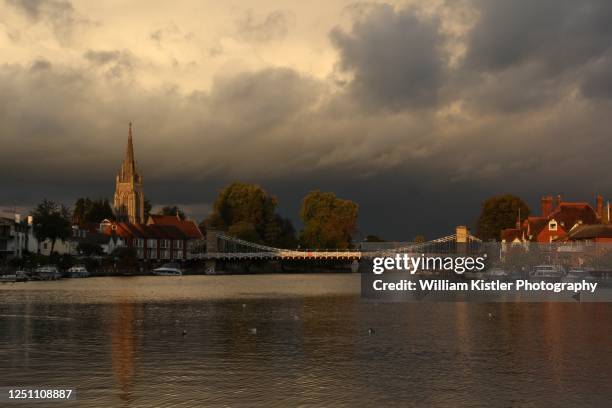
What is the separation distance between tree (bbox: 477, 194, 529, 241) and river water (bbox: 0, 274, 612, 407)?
119m

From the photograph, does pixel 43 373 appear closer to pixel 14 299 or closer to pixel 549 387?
pixel 549 387

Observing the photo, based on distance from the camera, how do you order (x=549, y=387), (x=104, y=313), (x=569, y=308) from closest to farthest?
(x=549, y=387)
(x=104, y=313)
(x=569, y=308)

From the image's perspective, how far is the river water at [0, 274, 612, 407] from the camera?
74.1 ft

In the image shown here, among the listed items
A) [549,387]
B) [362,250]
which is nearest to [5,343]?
[549,387]

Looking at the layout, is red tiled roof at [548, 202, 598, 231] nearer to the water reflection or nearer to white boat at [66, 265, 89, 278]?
white boat at [66, 265, 89, 278]

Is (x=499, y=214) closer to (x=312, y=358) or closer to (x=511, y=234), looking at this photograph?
(x=511, y=234)

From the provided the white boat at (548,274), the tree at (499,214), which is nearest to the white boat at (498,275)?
the white boat at (548,274)

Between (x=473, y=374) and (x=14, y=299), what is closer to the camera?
(x=473, y=374)

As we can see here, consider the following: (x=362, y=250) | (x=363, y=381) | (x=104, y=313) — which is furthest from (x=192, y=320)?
(x=362, y=250)

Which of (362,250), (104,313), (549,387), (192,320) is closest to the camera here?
(549,387)

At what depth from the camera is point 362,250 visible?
7854 inches

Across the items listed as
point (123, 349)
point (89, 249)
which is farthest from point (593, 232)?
point (89, 249)

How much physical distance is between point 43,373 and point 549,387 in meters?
15.9

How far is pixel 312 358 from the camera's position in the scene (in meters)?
30.1
